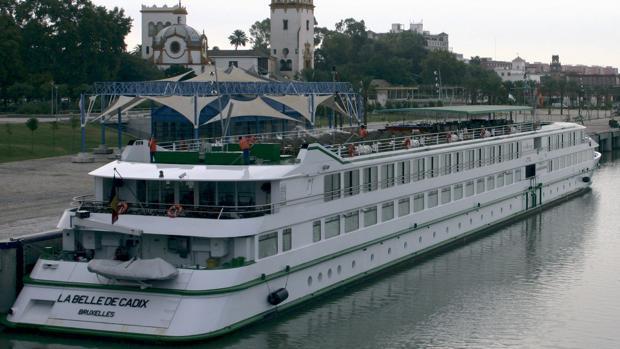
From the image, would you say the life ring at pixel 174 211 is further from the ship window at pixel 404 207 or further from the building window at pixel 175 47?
the building window at pixel 175 47

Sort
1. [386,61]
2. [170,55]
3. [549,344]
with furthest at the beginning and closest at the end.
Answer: [386,61] < [170,55] < [549,344]

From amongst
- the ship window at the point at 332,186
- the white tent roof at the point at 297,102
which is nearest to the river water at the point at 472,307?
the ship window at the point at 332,186

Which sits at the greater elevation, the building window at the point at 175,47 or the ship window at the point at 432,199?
the building window at the point at 175,47

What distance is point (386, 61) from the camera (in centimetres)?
14662

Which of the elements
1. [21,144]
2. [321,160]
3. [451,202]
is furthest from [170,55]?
[321,160]

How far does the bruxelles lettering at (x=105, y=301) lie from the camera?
23234 millimetres

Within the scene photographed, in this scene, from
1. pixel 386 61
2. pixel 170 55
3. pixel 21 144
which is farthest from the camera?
pixel 386 61

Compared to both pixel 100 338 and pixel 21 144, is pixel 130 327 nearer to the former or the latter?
pixel 100 338

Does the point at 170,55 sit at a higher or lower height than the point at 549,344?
higher

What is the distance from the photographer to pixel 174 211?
2442 centimetres

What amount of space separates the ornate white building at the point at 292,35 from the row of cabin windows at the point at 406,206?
271 feet

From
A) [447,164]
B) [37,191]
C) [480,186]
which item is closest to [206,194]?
[447,164]

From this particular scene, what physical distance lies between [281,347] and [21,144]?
41.4 metres

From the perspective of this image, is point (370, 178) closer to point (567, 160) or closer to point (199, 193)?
point (199, 193)
